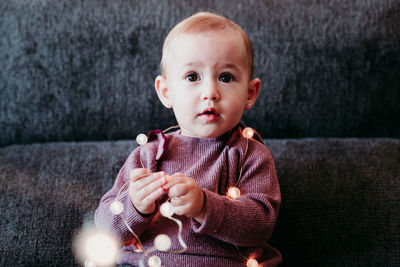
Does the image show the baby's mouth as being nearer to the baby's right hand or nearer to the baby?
the baby

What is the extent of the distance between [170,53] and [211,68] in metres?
0.12

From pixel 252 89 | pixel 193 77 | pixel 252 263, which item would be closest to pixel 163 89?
pixel 193 77

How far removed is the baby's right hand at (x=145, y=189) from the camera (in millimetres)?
791

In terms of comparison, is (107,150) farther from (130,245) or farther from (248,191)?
(248,191)

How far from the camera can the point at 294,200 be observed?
1150mm

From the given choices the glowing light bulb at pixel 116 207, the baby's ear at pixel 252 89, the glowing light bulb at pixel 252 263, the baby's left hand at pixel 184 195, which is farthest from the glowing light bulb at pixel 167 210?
the baby's ear at pixel 252 89

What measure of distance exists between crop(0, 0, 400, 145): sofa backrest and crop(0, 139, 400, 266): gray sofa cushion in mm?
110

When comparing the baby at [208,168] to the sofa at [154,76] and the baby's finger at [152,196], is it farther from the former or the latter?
the sofa at [154,76]

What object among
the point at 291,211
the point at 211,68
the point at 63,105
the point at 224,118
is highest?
the point at 211,68

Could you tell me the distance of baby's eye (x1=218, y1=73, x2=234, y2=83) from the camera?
92 centimetres

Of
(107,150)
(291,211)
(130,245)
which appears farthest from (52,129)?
(291,211)

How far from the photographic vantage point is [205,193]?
82 centimetres

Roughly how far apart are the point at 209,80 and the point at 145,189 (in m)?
0.29

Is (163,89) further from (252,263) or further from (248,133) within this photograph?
(252,263)
